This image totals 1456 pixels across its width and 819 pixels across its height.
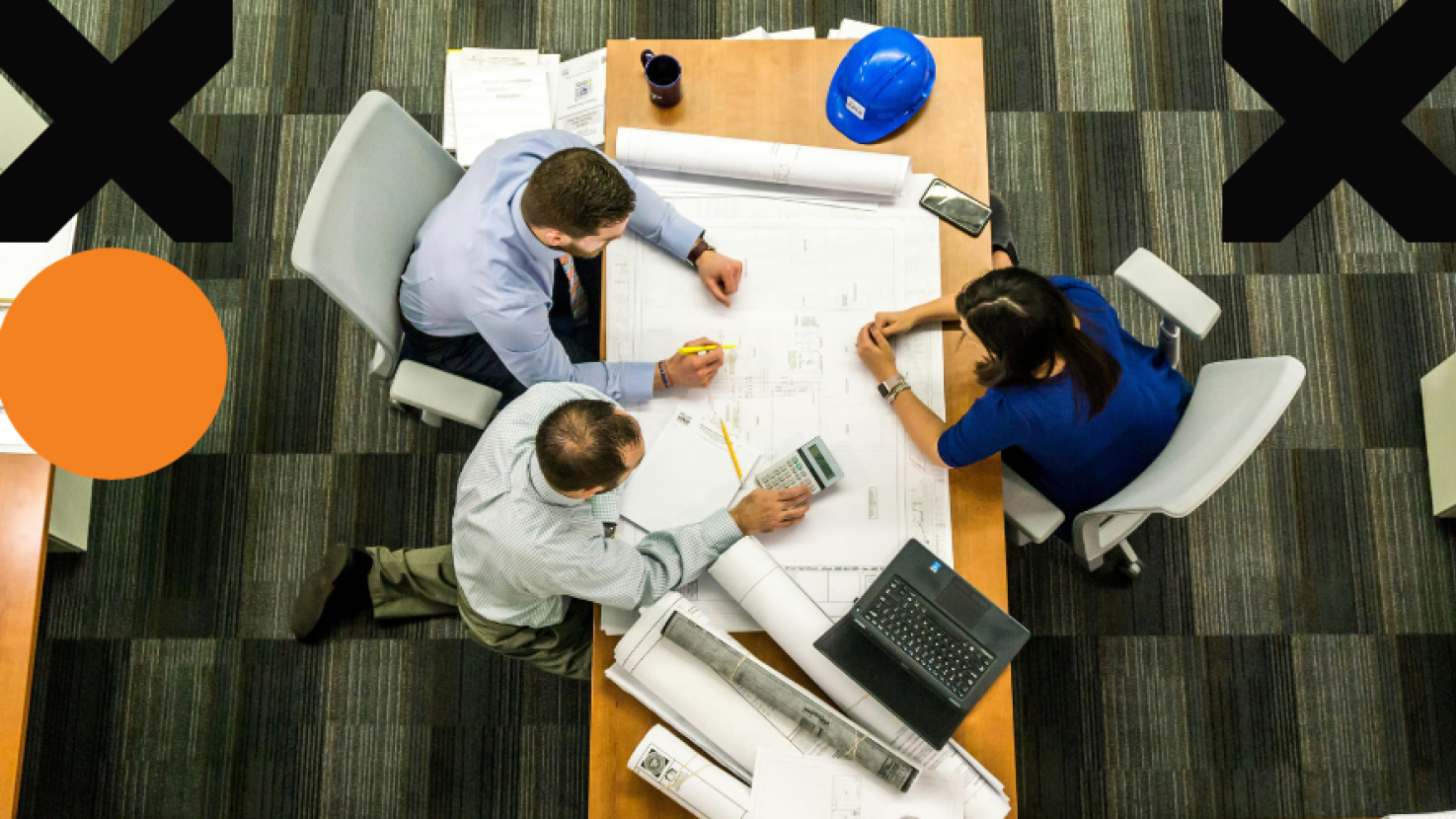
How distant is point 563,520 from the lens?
4.75 feet

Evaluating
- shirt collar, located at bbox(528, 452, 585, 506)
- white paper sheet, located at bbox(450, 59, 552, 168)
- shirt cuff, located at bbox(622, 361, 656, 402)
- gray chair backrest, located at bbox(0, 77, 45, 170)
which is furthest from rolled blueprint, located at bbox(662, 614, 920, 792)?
gray chair backrest, located at bbox(0, 77, 45, 170)

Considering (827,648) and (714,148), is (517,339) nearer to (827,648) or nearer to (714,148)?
(714,148)

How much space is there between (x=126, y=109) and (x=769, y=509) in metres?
A: 2.35

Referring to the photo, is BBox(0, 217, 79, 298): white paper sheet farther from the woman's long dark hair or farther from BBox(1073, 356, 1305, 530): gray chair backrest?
BBox(1073, 356, 1305, 530): gray chair backrest

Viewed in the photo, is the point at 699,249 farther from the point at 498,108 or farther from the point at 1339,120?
the point at 1339,120

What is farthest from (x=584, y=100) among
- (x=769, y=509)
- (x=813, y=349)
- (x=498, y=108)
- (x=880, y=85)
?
(x=769, y=509)

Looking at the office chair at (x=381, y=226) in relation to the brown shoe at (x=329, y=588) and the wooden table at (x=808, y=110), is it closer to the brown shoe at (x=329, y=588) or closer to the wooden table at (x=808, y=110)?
the wooden table at (x=808, y=110)

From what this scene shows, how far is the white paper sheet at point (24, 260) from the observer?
1846 millimetres

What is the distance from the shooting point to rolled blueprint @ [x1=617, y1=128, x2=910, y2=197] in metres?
1.64

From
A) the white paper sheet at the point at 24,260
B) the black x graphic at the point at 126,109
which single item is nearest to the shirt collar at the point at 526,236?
the white paper sheet at the point at 24,260

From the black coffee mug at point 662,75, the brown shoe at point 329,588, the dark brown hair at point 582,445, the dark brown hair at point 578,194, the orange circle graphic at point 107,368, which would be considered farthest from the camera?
the brown shoe at point 329,588

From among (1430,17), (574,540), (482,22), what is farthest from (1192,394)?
(482,22)

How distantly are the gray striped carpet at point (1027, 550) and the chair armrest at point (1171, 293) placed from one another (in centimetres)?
87

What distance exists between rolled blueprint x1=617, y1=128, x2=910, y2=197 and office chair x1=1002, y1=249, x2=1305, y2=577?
0.47 metres
